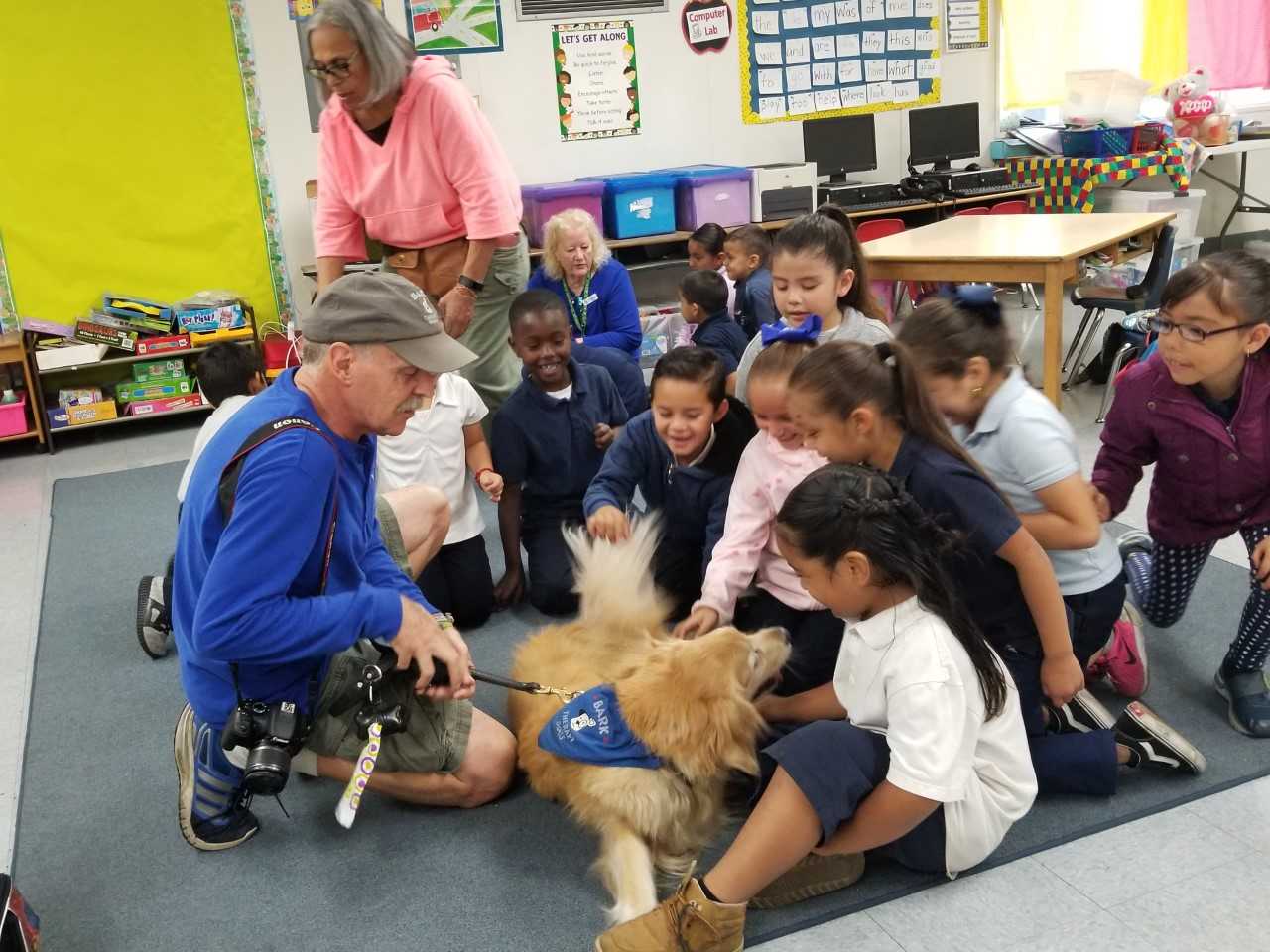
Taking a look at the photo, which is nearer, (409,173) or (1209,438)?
(1209,438)

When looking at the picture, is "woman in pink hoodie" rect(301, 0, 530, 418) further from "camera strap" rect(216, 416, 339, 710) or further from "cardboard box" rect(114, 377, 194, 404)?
"cardboard box" rect(114, 377, 194, 404)

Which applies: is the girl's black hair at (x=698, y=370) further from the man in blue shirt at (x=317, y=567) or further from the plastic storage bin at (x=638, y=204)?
the plastic storage bin at (x=638, y=204)

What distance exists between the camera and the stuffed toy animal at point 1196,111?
6.74 metres

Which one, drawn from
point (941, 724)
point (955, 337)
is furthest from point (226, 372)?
point (941, 724)

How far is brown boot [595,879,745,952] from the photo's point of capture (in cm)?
153

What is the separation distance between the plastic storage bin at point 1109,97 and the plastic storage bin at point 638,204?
286 centimetres

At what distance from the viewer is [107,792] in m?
2.15

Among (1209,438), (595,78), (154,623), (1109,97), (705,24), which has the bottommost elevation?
(154,623)

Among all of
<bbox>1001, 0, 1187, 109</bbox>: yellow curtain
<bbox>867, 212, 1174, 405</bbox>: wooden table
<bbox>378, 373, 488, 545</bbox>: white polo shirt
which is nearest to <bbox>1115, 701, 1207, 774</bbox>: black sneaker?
<bbox>378, 373, 488, 545</bbox>: white polo shirt

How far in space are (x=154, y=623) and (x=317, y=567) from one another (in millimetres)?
1309

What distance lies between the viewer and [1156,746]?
74.6 inches

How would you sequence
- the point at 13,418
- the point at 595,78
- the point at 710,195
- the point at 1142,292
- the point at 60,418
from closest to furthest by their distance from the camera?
the point at 1142,292 < the point at 13,418 < the point at 60,418 < the point at 710,195 < the point at 595,78

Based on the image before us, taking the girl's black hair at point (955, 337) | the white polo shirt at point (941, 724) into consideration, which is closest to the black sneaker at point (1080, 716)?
the white polo shirt at point (941, 724)

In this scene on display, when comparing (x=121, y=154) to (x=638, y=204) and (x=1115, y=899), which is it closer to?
(x=638, y=204)
